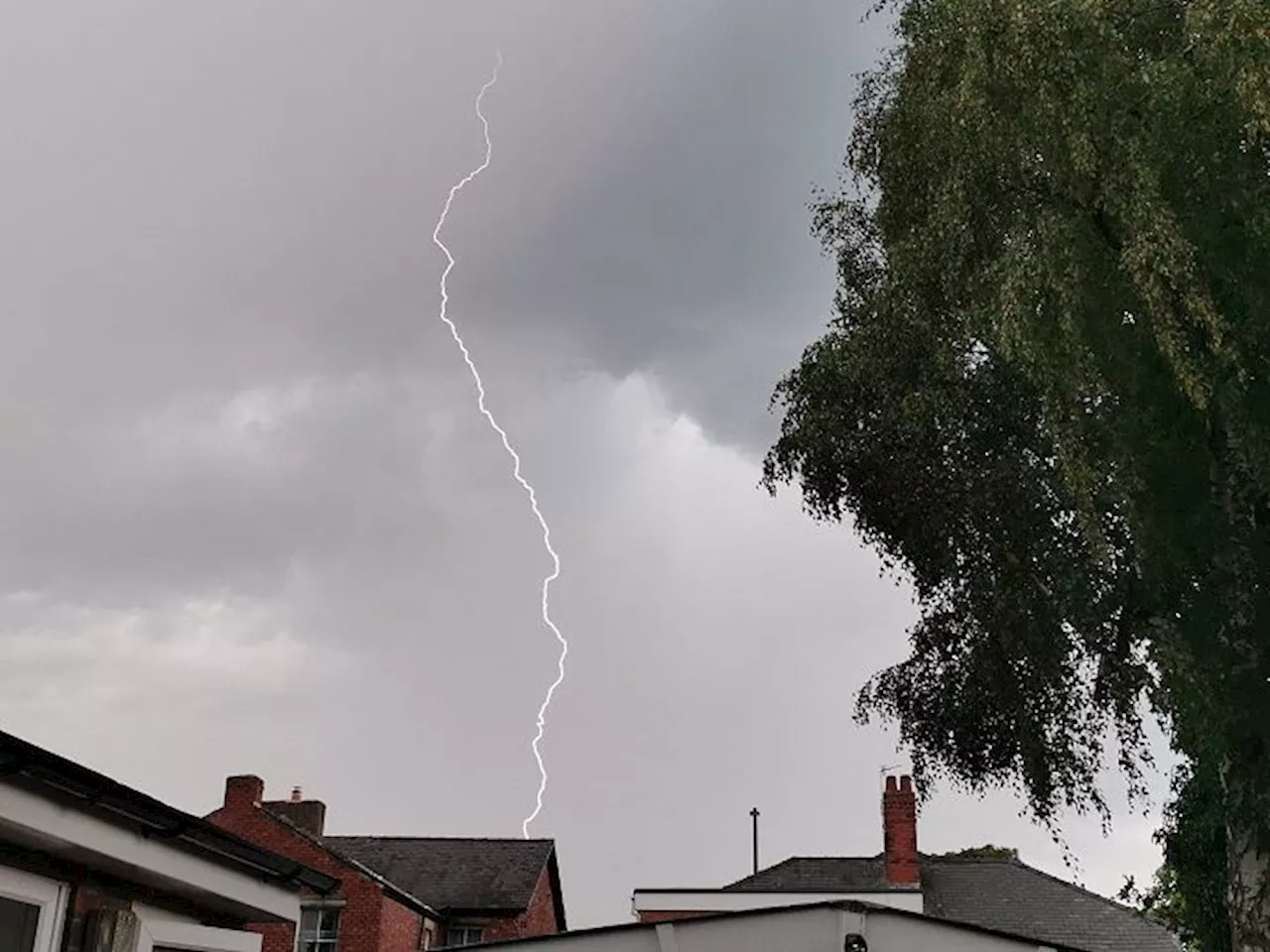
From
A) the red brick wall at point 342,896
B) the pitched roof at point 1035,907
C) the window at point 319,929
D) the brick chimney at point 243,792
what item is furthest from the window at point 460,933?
the pitched roof at point 1035,907

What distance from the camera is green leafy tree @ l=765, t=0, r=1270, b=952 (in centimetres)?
1052

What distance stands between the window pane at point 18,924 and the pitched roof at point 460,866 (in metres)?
22.2

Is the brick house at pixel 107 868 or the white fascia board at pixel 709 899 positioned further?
the white fascia board at pixel 709 899

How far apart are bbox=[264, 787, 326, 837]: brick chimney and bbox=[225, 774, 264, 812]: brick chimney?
585mm

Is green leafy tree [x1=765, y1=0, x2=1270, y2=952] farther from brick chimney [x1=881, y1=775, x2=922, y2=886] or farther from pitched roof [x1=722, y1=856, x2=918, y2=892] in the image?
pitched roof [x1=722, y1=856, x2=918, y2=892]

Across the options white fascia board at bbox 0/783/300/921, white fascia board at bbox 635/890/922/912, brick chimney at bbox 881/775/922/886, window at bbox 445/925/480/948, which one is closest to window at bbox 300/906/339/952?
window at bbox 445/925/480/948

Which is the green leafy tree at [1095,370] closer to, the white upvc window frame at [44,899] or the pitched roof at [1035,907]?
the white upvc window frame at [44,899]

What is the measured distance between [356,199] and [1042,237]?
11403mm

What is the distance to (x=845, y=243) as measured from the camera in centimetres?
1775

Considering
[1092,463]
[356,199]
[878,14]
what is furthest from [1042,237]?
[356,199]

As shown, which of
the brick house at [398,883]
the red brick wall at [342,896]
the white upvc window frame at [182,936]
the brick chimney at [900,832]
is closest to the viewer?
the white upvc window frame at [182,936]

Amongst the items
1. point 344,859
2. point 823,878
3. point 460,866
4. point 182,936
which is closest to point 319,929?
point 344,859

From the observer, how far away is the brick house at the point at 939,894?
78.9 feet

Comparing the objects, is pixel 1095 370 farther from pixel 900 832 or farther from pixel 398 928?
pixel 398 928
